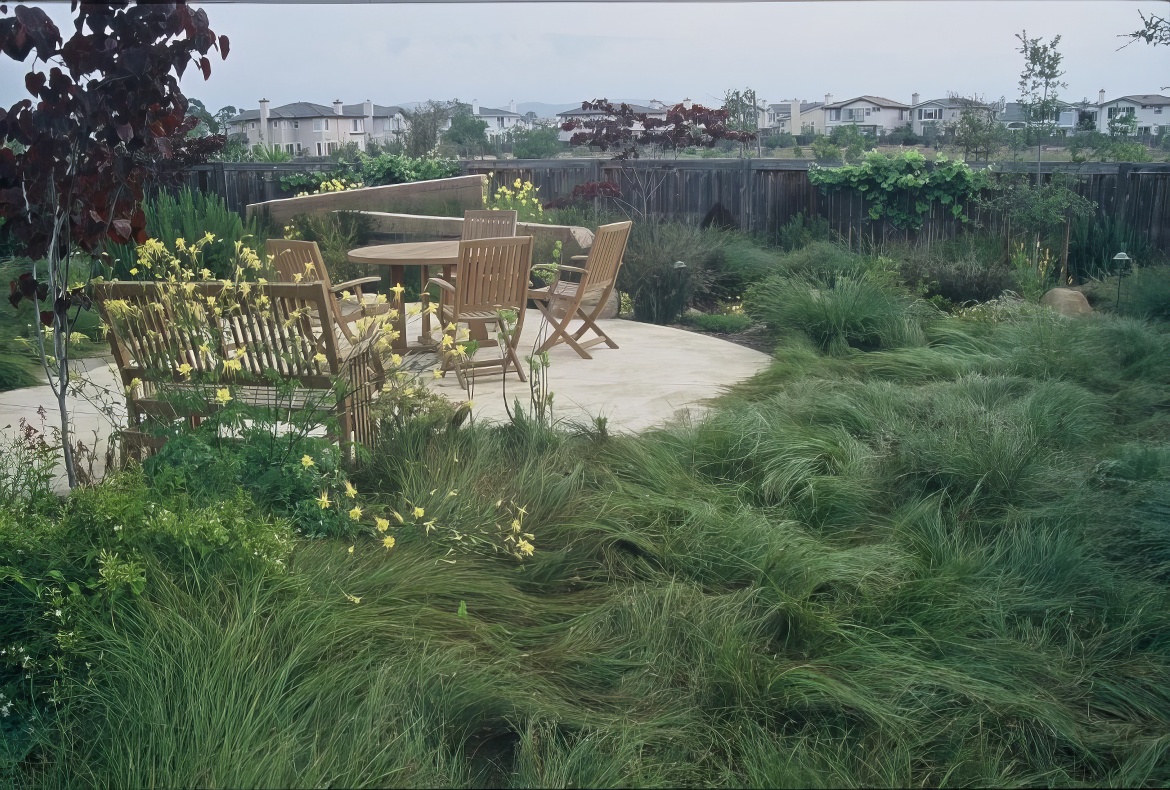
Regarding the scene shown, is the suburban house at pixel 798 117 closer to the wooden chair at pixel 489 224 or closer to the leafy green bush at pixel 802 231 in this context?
the leafy green bush at pixel 802 231

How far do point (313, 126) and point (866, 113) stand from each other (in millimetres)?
11333

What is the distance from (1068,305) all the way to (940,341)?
3.11 meters

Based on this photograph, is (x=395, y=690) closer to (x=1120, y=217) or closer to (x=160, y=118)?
(x=160, y=118)

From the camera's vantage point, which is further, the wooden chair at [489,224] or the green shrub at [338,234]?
the green shrub at [338,234]

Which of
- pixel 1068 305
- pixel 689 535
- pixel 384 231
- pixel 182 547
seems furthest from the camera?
pixel 384 231

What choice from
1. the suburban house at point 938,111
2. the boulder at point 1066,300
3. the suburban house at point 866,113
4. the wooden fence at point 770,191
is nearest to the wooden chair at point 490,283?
the boulder at point 1066,300

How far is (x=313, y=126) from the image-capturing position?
18000 millimetres

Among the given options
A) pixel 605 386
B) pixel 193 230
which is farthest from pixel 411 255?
pixel 193 230

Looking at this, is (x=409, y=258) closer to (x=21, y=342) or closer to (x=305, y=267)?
(x=305, y=267)

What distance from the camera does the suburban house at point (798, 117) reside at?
21.2m

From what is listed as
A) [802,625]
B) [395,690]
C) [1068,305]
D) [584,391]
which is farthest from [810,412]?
[1068,305]

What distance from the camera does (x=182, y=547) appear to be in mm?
3143

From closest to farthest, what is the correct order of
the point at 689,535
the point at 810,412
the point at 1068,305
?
the point at 689,535 → the point at 810,412 → the point at 1068,305

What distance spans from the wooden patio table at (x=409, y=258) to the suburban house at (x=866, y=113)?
13975mm
